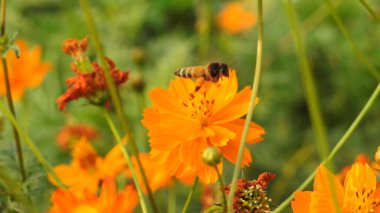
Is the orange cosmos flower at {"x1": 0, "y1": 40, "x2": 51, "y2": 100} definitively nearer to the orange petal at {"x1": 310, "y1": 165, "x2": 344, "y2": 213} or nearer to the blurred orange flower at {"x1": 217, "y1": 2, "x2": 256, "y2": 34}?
the blurred orange flower at {"x1": 217, "y1": 2, "x2": 256, "y2": 34}

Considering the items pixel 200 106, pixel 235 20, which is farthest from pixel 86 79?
pixel 235 20

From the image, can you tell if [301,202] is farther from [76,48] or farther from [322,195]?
[76,48]

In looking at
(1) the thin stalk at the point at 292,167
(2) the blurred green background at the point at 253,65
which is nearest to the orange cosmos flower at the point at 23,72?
(2) the blurred green background at the point at 253,65

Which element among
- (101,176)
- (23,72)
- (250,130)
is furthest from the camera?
(23,72)

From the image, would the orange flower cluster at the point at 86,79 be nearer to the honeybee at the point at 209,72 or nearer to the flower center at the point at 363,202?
the honeybee at the point at 209,72

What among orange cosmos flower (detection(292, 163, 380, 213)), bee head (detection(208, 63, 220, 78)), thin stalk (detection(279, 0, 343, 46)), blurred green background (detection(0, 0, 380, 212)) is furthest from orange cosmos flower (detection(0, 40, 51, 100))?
orange cosmos flower (detection(292, 163, 380, 213))

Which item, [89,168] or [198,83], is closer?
[198,83]
